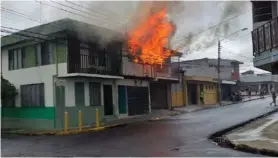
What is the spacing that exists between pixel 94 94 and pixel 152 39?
4830 mm

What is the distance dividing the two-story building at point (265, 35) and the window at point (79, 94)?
10454mm

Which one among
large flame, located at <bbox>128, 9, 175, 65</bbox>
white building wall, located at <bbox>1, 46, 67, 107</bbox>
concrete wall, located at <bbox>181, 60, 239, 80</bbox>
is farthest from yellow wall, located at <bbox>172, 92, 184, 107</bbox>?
white building wall, located at <bbox>1, 46, 67, 107</bbox>

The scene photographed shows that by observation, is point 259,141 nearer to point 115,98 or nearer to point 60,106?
point 60,106

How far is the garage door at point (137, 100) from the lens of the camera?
82.5ft

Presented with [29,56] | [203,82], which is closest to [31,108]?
[29,56]

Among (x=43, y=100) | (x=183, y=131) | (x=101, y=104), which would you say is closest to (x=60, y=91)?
(x=43, y=100)

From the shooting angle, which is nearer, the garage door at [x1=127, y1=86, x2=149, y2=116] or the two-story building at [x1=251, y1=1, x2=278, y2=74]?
the two-story building at [x1=251, y1=1, x2=278, y2=74]

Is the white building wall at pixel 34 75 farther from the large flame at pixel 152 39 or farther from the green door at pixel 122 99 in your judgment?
the green door at pixel 122 99

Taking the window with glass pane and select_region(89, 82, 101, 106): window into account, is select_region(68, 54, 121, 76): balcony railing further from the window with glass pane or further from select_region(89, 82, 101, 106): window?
the window with glass pane

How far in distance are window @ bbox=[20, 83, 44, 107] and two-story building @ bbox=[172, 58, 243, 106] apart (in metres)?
15.3

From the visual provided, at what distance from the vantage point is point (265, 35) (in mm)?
13000

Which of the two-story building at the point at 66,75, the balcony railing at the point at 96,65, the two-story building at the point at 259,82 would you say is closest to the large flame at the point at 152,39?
the two-story building at the point at 66,75

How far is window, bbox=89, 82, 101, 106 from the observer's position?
2161 cm

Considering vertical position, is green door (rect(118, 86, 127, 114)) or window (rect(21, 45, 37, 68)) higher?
window (rect(21, 45, 37, 68))
